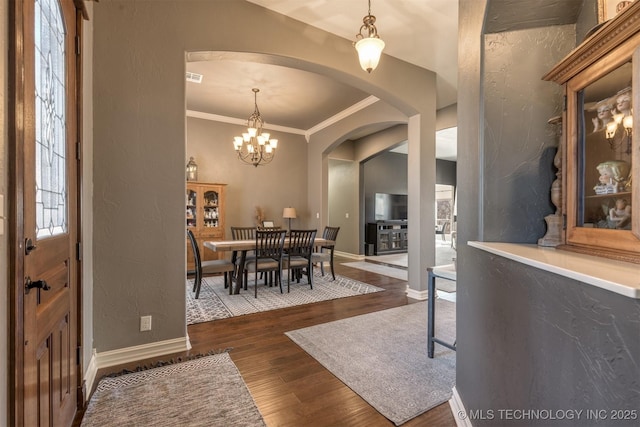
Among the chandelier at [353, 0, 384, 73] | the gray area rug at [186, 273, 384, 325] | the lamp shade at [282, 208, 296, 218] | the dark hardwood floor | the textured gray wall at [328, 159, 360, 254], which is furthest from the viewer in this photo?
the textured gray wall at [328, 159, 360, 254]

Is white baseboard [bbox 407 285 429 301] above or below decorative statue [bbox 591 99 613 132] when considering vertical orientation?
below

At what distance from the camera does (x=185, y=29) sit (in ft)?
8.09

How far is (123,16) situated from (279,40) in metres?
1.31

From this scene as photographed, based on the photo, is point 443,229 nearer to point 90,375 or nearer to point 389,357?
point 389,357

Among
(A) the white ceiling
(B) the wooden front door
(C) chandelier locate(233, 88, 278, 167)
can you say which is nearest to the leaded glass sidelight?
(B) the wooden front door

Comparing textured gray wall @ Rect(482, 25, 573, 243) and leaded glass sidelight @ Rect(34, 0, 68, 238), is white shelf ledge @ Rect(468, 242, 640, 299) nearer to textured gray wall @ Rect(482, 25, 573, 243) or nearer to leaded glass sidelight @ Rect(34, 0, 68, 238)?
textured gray wall @ Rect(482, 25, 573, 243)

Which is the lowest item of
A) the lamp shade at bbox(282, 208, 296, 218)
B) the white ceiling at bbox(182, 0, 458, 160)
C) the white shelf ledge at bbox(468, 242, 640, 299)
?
the white shelf ledge at bbox(468, 242, 640, 299)

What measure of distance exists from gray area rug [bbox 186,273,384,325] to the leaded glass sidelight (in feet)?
6.68

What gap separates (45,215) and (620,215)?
2275mm

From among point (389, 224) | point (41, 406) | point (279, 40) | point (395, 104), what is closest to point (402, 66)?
point (395, 104)

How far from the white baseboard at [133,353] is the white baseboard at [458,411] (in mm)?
2076

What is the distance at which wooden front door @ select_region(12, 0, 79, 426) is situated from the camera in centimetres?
95

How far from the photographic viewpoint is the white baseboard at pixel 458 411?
153 cm

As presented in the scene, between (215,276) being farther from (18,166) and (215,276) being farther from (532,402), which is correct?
(532,402)
